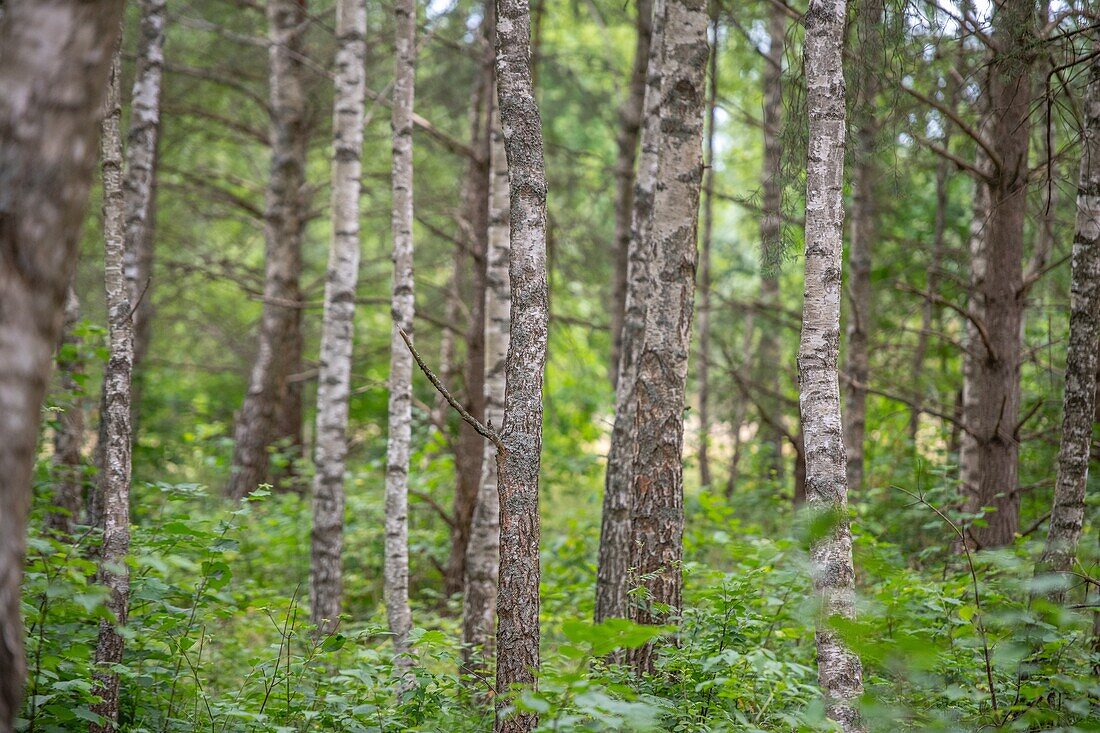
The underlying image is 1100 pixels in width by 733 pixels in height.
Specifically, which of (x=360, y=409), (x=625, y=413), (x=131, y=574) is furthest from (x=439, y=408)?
(x=131, y=574)

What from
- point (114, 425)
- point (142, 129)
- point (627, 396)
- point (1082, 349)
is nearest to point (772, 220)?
point (627, 396)

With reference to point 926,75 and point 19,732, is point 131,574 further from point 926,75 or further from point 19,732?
point 926,75

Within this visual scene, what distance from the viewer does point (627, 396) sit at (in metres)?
6.07

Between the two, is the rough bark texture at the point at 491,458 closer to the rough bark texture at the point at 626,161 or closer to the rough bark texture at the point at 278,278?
the rough bark texture at the point at 626,161

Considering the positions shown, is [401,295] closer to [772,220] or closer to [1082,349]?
[772,220]

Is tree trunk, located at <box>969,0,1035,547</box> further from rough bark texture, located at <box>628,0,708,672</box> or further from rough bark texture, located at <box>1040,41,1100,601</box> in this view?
rough bark texture, located at <box>628,0,708,672</box>

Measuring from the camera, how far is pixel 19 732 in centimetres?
349

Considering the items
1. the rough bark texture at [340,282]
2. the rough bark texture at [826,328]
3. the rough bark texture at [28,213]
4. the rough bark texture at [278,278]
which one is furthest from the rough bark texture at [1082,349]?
the rough bark texture at [278,278]

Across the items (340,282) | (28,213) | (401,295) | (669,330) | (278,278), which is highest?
(278,278)

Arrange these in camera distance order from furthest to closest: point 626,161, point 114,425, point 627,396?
1. point 626,161
2. point 627,396
3. point 114,425

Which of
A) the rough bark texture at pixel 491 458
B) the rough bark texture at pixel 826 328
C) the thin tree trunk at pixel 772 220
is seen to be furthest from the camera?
the rough bark texture at pixel 491 458

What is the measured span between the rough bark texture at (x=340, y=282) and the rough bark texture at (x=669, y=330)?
2.91m

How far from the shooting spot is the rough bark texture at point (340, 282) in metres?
6.86

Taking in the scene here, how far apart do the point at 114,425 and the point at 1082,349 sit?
543 centimetres
